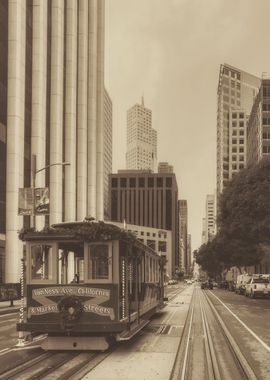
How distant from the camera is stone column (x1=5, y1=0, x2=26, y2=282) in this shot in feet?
Result: 161

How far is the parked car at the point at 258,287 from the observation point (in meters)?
51.2

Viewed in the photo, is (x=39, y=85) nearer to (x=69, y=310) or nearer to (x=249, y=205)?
(x=249, y=205)

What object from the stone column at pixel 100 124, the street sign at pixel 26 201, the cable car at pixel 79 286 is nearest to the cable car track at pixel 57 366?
the cable car at pixel 79 286

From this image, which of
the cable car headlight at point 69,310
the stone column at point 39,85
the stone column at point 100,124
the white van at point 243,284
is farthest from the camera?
the stone column at point 100,124

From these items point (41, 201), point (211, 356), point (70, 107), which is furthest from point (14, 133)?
point (211, 356)

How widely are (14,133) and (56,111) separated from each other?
13724mm

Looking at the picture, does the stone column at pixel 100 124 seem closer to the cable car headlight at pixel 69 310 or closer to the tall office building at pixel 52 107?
the tall office building at pixel 52 107

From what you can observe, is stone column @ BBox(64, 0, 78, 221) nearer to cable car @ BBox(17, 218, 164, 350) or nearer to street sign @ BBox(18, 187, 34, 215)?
street sign @ BBox(18, 187, 34, 215)

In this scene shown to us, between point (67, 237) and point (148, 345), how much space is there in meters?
3.93

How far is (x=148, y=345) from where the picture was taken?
16.1m

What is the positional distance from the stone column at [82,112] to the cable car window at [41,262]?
5609 cm

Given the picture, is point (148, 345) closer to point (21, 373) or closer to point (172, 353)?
point (172, 353)

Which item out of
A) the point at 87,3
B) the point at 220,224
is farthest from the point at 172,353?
the point at 87,3

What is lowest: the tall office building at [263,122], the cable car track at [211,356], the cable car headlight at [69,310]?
the cable car track at [211,356]
